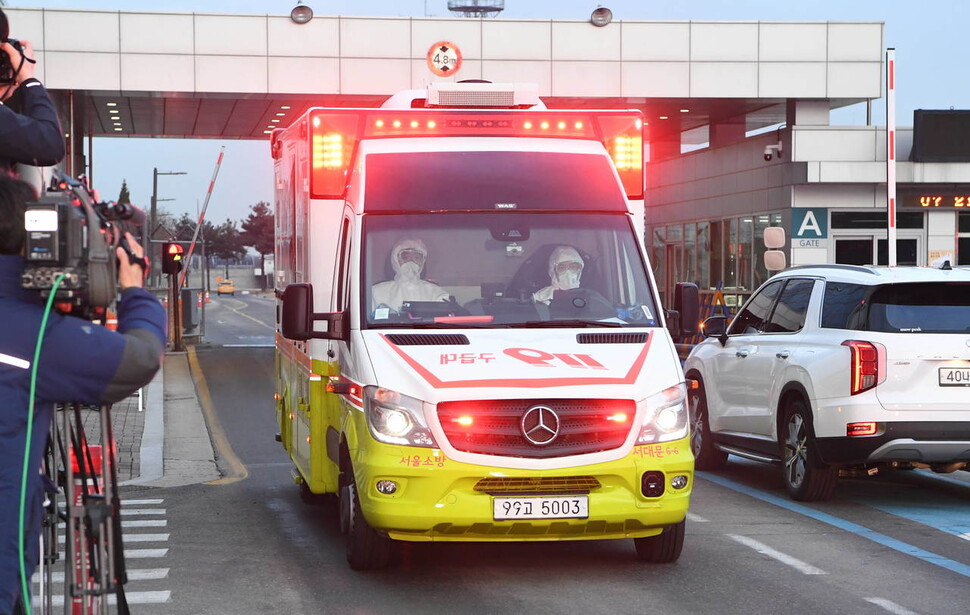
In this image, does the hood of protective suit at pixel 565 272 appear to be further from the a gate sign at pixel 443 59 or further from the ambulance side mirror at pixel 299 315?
the a gate sign at pixel 443 59

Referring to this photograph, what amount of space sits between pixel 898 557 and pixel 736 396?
3.58 meters

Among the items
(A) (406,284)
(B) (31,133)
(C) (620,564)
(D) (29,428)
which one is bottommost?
(C) (620,564)

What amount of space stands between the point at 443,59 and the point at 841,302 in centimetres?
2113

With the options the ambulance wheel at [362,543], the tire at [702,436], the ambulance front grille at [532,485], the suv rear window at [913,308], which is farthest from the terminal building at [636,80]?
the ambulance front grille at [532,485]

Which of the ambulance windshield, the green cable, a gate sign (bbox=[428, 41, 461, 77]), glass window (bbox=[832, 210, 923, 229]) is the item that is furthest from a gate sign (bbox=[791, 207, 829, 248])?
the green cable

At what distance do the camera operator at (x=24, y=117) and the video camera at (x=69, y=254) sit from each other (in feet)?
1.44

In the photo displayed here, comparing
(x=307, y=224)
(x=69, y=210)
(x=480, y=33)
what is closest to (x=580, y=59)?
(x=480, y=33)

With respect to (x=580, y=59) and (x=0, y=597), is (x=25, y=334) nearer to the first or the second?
(x=0, y=597)

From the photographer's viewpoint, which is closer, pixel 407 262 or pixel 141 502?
pixel 407 262

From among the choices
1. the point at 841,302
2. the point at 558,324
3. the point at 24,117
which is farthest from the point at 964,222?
the point at 24,117

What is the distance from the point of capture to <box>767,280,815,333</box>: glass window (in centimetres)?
1111

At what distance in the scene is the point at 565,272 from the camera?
851 cm

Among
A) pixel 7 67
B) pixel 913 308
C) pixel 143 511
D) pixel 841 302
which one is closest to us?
pixel 7 67

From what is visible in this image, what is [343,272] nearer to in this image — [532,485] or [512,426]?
[512,426]
